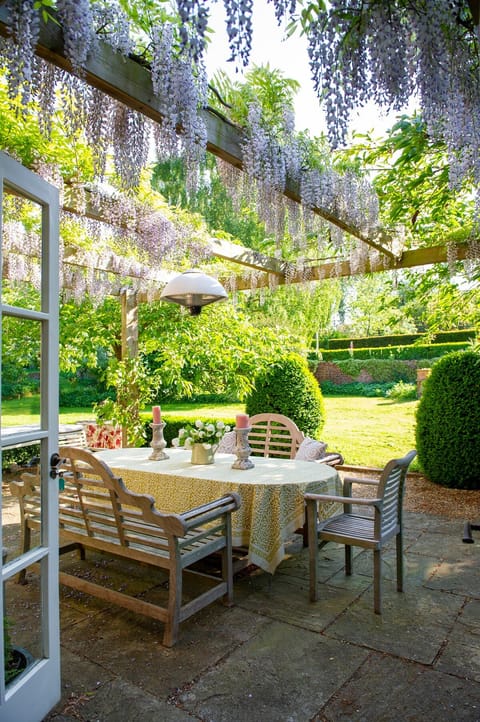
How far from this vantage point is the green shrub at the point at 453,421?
5.02 meters

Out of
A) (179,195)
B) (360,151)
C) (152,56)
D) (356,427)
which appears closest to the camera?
(152,56)

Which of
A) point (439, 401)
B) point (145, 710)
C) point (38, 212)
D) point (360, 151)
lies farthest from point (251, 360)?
point (145, 710)

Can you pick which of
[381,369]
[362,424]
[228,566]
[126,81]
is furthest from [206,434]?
[381,369]

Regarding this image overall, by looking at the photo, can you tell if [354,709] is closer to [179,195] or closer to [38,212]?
[38,212]

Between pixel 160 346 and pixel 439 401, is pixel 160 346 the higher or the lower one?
the higher one

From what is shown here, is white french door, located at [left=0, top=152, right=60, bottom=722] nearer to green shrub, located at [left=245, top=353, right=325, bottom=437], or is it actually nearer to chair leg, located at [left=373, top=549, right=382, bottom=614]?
chair leg, located at [left=373, top=549, right=382, bottom=614]

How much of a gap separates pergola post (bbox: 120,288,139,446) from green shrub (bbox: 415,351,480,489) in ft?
10.7

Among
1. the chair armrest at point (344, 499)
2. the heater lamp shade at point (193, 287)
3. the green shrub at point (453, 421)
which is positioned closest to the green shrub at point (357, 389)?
the green shrub at point (453, 421)

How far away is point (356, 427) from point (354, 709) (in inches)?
307

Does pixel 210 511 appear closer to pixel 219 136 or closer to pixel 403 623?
pixel 403 623

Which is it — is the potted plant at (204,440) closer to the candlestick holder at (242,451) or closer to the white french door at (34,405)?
the candlestick holder at (242,451)

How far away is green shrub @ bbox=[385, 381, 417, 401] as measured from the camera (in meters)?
12.2

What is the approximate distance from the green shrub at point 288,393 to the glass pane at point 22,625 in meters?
4.22

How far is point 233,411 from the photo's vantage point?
1126 centimetres
